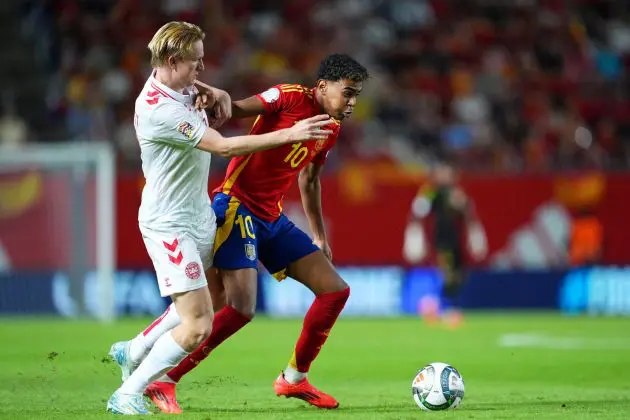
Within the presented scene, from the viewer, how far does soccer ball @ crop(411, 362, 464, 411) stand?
702 centimetres

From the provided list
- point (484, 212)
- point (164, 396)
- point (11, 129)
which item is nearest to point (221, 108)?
point (164, 396)

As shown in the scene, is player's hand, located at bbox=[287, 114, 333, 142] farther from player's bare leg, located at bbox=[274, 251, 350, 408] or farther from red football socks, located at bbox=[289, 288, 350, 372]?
red football socks, located at bbox=[289, 288, 350, 372]

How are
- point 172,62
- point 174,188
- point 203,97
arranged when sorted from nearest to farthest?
1. point 172,62
2. point 174,188
3. point 203,97

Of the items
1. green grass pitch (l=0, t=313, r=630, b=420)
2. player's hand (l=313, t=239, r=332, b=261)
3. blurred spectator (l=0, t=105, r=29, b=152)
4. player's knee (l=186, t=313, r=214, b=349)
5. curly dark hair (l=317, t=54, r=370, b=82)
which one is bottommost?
green grass pitch (l=0, t=313, r=630, b=420)

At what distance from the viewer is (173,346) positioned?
6598 mm

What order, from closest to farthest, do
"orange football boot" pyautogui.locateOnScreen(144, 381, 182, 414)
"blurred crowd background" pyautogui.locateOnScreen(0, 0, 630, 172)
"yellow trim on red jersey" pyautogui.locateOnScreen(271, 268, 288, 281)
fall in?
A: "orange football boot" pyautogui.locateOnScreen(144, 381, 182, 414) < "yellow trim on red jersey" pyautogui.locateOnScreen(271, 268, 288, 281) < "blurred crowd background" pyautogui.locateOnScreen(0, 0, 630, 172)

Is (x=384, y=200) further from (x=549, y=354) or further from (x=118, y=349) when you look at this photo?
(x=118, y=349)

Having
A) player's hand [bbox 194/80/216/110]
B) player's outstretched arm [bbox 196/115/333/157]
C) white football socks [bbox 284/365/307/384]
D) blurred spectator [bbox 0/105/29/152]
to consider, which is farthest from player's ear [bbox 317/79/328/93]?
blurred spectator [bbox 0/105/29/152]

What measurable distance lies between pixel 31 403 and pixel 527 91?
14180 millimetres

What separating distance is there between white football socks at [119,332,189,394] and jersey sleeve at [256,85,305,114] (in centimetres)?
157

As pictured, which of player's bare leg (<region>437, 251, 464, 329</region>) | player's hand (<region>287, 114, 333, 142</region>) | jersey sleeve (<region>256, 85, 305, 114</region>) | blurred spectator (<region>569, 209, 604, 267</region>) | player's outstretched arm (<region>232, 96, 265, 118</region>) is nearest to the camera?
player's hand (<region>287, 114, 333, 142</region>)

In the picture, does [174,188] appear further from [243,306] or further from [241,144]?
[243,306]

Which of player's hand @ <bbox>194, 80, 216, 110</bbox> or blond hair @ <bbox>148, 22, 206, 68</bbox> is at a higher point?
blond hair @ <bbox>148, 22, 206, 68</bbox>

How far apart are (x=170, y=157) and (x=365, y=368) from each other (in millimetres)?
4529
